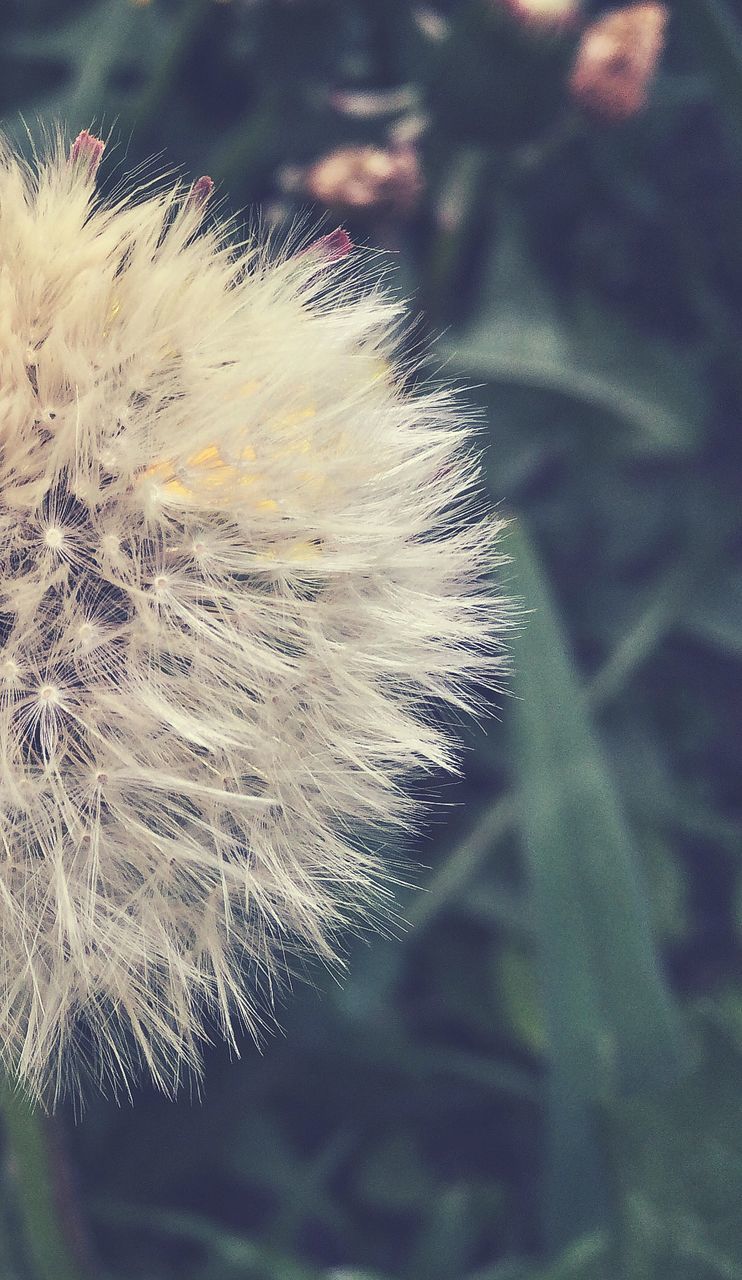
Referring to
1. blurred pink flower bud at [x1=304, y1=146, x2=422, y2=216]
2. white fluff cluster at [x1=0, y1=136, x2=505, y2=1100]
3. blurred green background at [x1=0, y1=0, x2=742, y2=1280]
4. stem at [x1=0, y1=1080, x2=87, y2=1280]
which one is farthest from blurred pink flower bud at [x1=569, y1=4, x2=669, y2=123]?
stem at [x1=0, y1=1080, x2=87, y2=1280]

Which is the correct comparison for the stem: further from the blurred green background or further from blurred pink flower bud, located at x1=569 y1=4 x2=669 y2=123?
blurred pink flower bud, located at x1=569 y1=4 x2=669 y2=123

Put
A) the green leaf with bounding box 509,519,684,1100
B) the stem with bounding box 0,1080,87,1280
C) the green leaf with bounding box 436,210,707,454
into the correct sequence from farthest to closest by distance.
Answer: the green leaf with bounding box 436,210,707,454, the green leaf with bounding box 509,519,684,1100, the stem with bounding box 0,1080,87,1280

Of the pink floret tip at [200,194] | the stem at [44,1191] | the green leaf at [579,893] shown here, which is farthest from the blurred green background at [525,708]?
the pink floret tip at [200,194]

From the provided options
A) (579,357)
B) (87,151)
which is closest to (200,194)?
(87,151)

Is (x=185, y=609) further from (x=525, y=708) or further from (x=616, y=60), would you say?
(x=616, y=60)

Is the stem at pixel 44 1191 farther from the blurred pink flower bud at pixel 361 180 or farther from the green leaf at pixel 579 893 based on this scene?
the blurred pink flower bud at pixel 361 180

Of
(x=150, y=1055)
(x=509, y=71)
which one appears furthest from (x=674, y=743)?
(x=150, y=1055)
